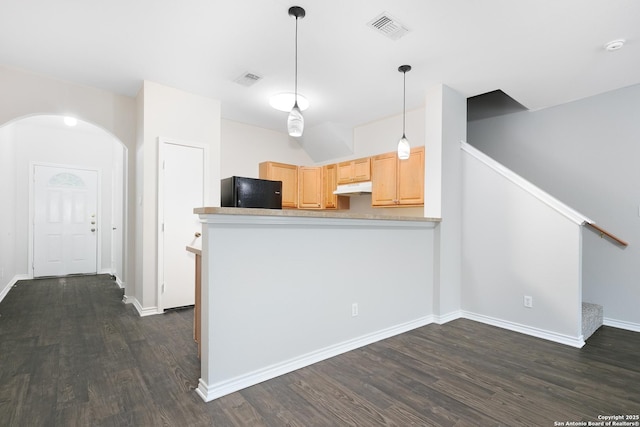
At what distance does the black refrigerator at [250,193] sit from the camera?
13.4 feet

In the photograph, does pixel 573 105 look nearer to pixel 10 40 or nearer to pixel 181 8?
pixel 181 8

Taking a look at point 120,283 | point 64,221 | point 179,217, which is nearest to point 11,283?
point 64,221

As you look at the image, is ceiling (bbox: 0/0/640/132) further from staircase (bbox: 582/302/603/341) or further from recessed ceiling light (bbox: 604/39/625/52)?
staircase (bbox: 582/302/603/341)

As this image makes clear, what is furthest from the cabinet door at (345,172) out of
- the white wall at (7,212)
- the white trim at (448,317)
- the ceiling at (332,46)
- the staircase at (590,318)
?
the white wall at (7,212)

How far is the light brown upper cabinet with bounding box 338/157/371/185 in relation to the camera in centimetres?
474

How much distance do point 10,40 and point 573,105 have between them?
236 inches

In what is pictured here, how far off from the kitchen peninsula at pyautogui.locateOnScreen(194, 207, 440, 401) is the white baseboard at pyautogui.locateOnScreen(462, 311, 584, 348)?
86 centimetres

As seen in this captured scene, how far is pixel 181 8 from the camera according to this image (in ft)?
7.73

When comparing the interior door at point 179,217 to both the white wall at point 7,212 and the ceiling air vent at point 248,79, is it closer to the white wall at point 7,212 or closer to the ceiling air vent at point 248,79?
the ceiling air vent at point 248,79

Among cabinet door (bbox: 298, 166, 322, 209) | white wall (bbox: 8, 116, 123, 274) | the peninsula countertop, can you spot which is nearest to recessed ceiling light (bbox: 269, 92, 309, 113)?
cabinet door (bbox: 298, 166, 322, 209)

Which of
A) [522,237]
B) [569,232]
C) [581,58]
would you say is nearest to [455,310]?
[522,237]

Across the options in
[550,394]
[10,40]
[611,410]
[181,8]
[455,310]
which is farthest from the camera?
[455,310]

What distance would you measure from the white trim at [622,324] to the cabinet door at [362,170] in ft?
10.8

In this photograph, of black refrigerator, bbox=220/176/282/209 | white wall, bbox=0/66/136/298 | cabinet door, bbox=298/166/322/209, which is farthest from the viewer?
cabinet door, bbox=298/166/322/209
